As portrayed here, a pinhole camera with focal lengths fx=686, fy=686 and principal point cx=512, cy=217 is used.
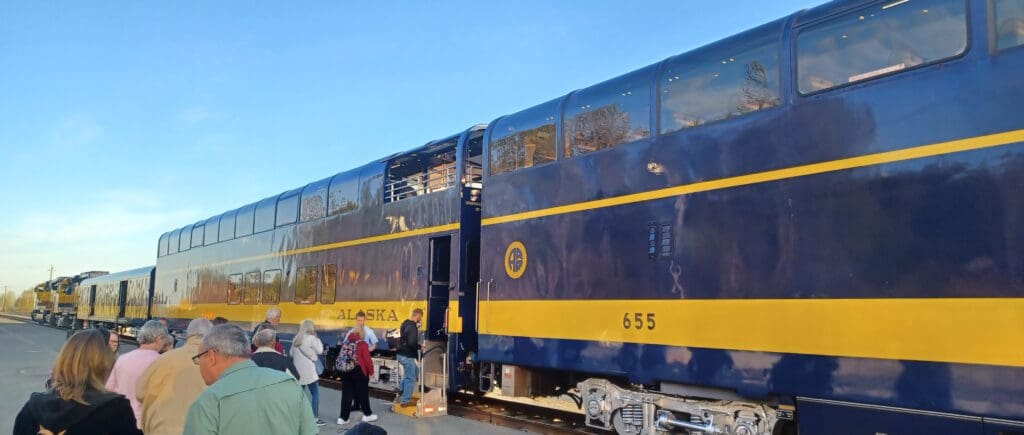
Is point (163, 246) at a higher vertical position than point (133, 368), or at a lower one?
higher

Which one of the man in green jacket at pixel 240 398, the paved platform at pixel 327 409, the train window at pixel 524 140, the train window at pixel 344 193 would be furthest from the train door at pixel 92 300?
the man in green jacket at pixel 240 398

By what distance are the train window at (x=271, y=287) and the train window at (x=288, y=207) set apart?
1.15m

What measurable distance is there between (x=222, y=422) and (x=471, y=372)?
24.4 feet

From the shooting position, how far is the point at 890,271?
5.23m

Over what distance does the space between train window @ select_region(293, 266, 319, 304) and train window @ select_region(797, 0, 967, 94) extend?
1057 centimetres

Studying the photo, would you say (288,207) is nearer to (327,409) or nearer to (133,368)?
(327,409)

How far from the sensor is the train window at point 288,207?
49.7 feet

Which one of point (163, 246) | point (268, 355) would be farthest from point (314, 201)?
point (163, 246)

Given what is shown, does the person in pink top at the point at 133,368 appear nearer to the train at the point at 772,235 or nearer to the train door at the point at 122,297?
the train at the point at 772,235

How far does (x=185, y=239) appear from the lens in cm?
2145

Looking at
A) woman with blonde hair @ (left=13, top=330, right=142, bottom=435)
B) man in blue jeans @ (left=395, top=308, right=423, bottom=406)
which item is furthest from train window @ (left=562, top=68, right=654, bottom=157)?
woman with blonde hair @ (left=13, top=330, right=142, bottom=435)

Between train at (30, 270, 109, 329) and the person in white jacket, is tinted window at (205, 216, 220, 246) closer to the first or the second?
the person in white jacket

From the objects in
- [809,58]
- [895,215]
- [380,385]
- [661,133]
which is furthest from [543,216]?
[380,385]

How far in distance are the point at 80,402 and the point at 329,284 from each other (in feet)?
33.9
